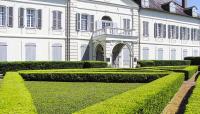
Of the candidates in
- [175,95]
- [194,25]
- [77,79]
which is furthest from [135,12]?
[175,95]

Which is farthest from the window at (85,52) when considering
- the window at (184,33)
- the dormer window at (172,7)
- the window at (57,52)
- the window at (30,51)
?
the window at (184,33)

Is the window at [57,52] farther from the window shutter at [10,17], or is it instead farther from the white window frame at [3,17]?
the white window frame at [3,17]

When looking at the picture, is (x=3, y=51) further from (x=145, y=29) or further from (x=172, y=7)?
(x=172, y=7)

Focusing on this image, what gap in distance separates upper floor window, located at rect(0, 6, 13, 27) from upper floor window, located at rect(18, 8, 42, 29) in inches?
31.6

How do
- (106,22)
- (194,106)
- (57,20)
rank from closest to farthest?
(194,106), (57,20), (106,22)

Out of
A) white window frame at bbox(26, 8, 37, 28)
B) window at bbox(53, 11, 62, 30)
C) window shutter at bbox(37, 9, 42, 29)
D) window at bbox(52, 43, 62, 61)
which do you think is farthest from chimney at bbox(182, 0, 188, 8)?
white window frame at bbox(26, 8, 37, 28)

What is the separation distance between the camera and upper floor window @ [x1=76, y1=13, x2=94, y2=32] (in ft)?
107

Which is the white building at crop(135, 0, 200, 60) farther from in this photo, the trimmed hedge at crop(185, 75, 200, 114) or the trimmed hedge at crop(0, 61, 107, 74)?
the trimmed hedge at crop(185, 75, 200, 114)

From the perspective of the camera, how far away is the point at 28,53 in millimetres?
29234

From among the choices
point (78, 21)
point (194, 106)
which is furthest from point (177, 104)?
point (78, 21)

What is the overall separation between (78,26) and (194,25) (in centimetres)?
2151

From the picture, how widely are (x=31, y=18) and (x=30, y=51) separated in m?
2.80

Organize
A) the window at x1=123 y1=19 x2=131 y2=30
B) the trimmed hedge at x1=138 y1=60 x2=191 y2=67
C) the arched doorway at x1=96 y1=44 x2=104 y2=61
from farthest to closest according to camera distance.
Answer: the window at x1=123 y1=19 x2=131 y2=30, the trimmed hedge at x1=138 y1=60 x2=191 y2=67, the arched doorway at x1=96 y1=44 x2=104 y2=61

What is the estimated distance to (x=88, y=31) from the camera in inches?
1320
